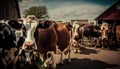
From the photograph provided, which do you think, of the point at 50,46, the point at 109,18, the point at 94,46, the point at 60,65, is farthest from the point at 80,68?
the point at 109,18

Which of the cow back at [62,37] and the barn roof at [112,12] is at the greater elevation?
the barn roof at [112,12]

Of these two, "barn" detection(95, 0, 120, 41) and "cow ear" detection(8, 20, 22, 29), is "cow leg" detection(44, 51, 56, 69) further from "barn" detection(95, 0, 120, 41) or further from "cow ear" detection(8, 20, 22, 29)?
"barn" detection(95, 0, 120, 41)

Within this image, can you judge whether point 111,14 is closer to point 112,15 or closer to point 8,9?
point 112,15

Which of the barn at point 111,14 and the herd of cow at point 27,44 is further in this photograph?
the barn at point 111,14

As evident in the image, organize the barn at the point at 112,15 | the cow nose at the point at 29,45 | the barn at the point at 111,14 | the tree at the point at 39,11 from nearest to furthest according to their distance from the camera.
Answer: the cow nose at the point at 29,45 → the barn at the point at 112,15 → the barn at the point at 111,14 → the tree at the point at 39,11

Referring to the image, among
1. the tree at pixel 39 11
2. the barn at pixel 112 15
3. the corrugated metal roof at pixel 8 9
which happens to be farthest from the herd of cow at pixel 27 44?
the tree at pixel 39 11

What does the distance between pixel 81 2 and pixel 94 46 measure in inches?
308

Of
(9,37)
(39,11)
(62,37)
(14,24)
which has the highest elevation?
(39,11)

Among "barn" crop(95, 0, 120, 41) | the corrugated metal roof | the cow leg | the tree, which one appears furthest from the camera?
the tree

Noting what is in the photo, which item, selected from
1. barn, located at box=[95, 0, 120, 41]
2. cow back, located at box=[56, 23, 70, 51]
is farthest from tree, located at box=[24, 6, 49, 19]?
cow back, located at box=[56, 23, 70, 51]

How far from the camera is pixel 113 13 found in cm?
1856

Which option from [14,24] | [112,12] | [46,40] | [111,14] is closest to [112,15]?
[111,14]

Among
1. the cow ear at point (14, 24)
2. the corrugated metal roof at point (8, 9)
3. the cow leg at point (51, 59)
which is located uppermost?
the corrugated metal roof at point (8, 9)

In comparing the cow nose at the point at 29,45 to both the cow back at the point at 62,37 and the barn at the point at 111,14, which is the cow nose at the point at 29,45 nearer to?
the cow back at the point at 62,37
